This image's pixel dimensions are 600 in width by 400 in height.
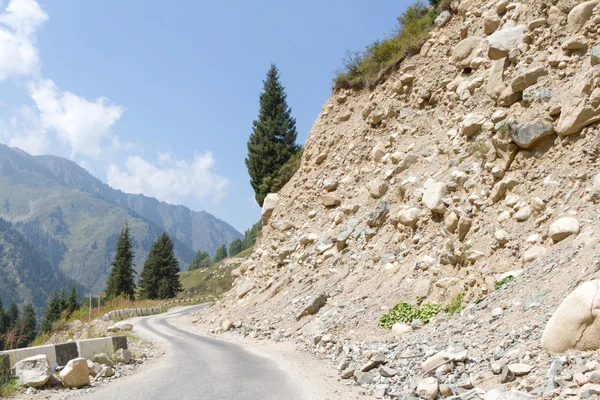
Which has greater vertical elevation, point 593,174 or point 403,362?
point 593,174

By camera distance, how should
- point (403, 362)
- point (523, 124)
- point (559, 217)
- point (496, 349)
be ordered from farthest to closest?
point (523, 124)
point (559, 217)
point (403, 362)
point (496, 349)

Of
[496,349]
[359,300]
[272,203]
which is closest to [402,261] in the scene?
[359,300]

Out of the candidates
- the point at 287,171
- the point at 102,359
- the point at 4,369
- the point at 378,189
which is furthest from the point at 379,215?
the point at 4,369

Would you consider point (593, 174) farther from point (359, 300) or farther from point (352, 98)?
point (352, 98)

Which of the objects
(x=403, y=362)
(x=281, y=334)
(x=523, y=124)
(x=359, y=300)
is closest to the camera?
(x=403, y=362)

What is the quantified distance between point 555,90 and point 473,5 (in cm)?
891

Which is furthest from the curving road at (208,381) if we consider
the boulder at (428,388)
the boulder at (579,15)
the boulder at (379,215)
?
the boulder at (579,15)

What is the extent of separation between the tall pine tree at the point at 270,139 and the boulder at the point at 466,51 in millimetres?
14613

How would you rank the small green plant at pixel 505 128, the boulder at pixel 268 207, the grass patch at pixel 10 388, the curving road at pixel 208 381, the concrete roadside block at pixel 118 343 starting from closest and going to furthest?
the curving road at pixel 208 381 < the grass patch at pixel 10 388 < the concrete roadside block at pixel 118 343 < the small green plant at pixel 505 128 < the boulder at pixel 268 207

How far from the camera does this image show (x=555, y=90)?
1240 centimetres

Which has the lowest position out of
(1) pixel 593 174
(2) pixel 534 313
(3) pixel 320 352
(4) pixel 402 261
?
(3) pixel 320 352

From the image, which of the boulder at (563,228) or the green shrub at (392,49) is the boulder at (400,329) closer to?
the boulder at (563,228)

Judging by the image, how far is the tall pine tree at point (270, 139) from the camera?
102ft

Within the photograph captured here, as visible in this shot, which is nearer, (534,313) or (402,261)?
(534,313)
